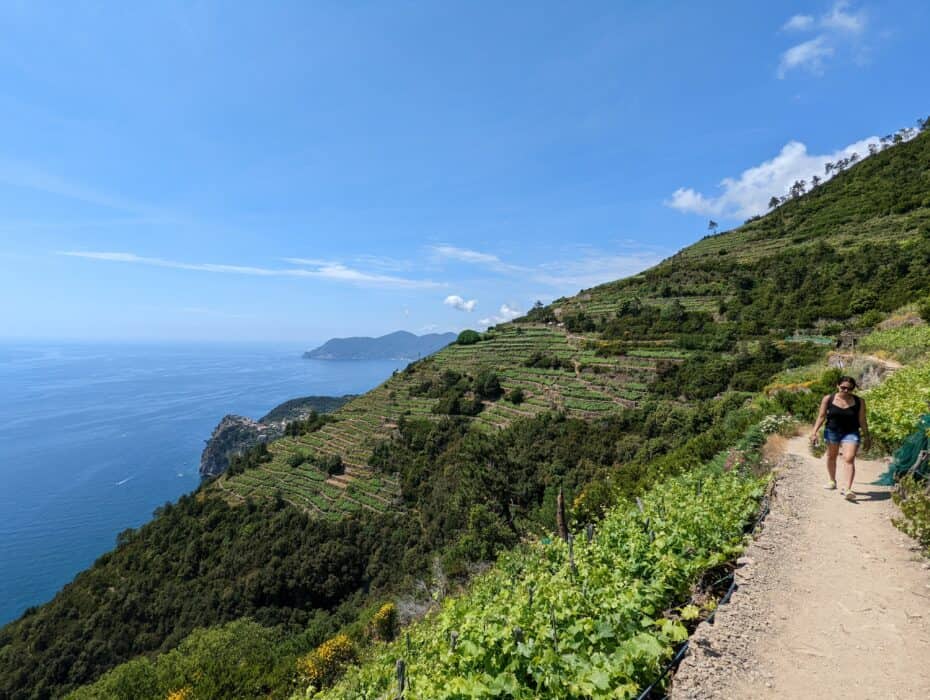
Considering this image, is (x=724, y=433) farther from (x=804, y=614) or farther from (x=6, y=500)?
(x=6, y=500)

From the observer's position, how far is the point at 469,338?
70.1m

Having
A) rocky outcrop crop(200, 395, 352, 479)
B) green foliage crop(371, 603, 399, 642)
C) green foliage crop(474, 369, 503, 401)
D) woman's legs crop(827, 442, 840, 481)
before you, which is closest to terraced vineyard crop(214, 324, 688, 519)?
green foliage crop(474, 369, 503, 401)

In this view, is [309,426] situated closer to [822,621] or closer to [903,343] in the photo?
[903,343]

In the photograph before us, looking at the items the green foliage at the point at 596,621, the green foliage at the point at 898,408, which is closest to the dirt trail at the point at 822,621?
the green foliage at the point at 596,621

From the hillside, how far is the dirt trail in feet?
40.8

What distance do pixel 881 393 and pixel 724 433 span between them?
21.9ft

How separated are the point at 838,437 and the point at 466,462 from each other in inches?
1252

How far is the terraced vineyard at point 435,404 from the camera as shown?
4038cm

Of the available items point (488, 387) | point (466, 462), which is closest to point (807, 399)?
point (466, 462)

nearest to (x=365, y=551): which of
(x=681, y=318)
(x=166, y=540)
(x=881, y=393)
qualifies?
(x=166, y=540)

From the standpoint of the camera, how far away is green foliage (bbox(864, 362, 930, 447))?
7.96 metres

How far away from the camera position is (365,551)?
36500mm

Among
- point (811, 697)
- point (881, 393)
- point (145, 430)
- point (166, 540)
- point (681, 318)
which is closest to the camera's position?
point (811, 697)

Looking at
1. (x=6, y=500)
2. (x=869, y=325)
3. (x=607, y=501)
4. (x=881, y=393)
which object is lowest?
(x=6, y=500)
